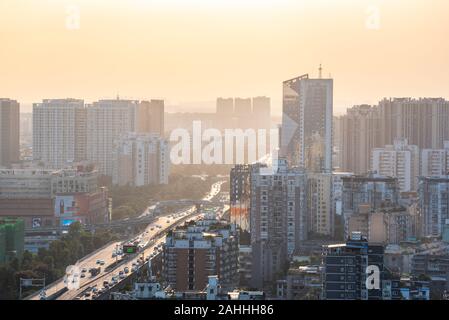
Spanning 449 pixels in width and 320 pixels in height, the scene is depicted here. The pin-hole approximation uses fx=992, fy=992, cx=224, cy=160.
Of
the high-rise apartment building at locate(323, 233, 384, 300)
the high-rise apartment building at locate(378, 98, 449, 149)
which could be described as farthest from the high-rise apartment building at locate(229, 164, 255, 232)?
the high-rise apartment building at locate(378, 98, 449, 149)

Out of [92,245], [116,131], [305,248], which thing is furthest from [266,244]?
[116,131]

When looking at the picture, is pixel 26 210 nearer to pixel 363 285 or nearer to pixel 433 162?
pixel 433 162

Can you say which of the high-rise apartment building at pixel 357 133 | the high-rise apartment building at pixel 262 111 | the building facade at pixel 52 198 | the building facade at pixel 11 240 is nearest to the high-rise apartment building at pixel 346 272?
the building facade at pixel 11 240

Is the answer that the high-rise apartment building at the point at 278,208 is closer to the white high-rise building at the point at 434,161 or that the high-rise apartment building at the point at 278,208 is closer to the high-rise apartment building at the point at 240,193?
the high-rise apartment building at the point at 240,193

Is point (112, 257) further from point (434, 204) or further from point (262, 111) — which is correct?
point (262, 111)

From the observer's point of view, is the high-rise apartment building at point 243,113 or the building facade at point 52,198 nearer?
the building facade at point 52,198

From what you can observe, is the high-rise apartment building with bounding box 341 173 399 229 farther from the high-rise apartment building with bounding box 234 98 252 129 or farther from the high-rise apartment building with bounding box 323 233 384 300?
the high-rise apartment building with bounding box 323 233 384 300
